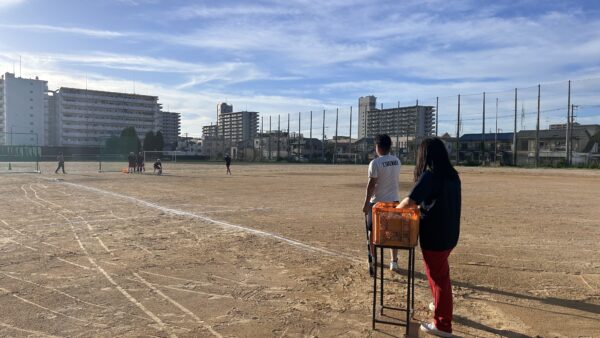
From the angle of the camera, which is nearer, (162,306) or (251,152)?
(162,306)

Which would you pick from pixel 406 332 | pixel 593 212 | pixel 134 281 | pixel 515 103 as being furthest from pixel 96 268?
pixel 515 103

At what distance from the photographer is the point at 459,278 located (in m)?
5.95

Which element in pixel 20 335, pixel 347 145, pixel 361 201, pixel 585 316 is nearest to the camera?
pixel 20 335

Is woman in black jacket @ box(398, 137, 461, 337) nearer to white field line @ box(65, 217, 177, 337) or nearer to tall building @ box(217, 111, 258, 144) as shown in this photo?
white field line @ box(65, 217, 177, 337)

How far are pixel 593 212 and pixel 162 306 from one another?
12925mm

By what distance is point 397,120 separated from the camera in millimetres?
91938

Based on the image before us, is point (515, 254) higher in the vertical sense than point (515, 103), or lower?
lower

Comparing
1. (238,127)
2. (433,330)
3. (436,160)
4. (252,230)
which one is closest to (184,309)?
(433,330)

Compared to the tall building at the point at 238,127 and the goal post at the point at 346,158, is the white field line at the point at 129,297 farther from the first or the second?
the tall building at the point at 238,127

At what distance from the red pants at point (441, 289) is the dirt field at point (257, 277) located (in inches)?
8.6

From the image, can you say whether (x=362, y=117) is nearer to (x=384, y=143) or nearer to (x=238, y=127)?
(x=238, y=127)

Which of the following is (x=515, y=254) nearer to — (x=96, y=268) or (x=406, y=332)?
(x=406, y=332)

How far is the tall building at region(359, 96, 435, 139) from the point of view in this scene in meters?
81.6

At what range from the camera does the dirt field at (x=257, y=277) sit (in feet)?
14.2
